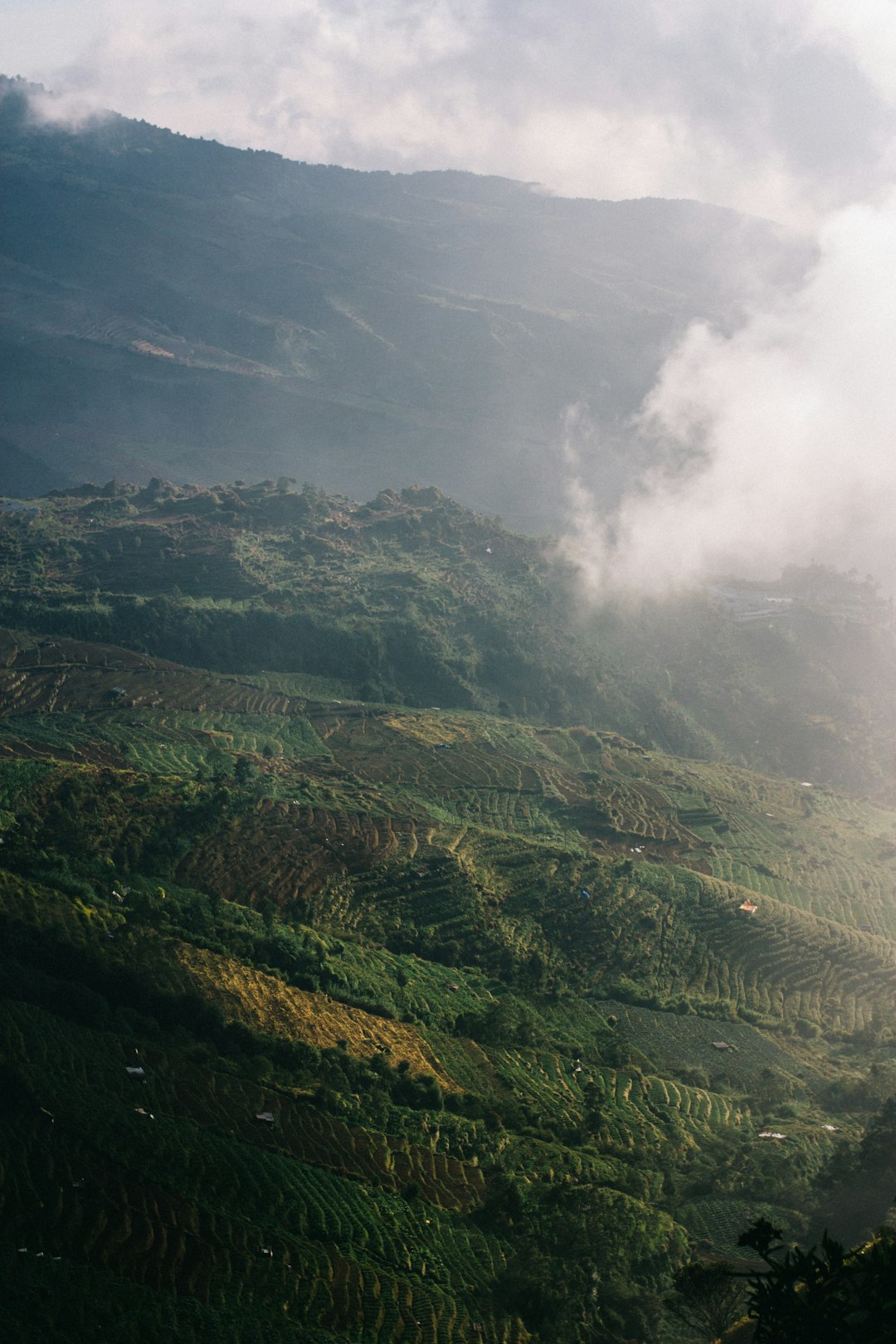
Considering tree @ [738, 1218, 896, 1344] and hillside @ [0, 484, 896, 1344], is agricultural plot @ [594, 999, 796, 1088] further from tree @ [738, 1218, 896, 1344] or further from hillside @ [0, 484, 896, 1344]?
tree @ [738, 1218, 896, 1344]

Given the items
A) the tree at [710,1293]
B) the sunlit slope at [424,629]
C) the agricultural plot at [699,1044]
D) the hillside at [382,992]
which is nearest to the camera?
the tree at [710,1293]

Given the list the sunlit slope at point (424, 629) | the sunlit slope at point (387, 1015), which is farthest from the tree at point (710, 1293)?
the sunlit slope at point (424, 629)

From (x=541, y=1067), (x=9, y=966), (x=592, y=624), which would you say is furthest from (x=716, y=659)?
(x=9, y=966)

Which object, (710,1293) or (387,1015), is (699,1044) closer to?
(387,1015)

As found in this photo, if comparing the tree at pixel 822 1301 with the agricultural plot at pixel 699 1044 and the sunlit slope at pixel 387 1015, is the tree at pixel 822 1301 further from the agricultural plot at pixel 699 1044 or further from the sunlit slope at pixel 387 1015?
the agricultural plot at pixel 699 1044

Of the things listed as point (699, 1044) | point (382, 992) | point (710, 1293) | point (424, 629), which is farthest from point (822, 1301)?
point (424, 629)

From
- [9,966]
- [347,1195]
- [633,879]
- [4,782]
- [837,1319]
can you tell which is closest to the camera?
[837,1319]

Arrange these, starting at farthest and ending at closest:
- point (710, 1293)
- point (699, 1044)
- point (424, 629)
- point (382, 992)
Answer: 1. point (424, 629)
2. point (699, 1044)
3. point (382, 992)
4. point (710, 1293)

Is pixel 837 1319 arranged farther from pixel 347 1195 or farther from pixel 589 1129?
pixel 589 1129
